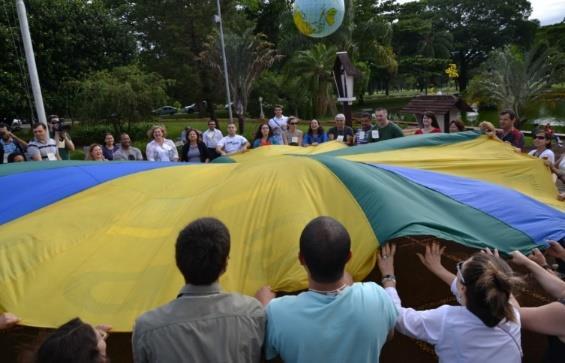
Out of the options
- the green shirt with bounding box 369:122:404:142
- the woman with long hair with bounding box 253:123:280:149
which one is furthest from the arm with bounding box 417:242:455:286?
the woman with long hair with bounding box 253:123:280:149

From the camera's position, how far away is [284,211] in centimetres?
274

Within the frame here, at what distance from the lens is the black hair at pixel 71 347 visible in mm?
1396

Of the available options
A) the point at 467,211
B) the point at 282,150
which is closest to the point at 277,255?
the point at 467,211

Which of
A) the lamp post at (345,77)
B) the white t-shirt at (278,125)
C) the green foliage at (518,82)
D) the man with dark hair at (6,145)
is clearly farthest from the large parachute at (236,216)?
the green foliage at (518,82)

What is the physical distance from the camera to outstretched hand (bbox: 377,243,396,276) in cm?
230

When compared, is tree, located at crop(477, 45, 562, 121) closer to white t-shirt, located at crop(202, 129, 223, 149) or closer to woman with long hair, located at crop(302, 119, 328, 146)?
woman with long hair, located at crop(302, 119, 328, 146)

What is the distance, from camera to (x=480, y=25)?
131ft

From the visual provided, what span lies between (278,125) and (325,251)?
21.0ft

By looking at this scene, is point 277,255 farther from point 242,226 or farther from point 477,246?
point 477,246

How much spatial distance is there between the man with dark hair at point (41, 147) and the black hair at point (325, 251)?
17.7 feet

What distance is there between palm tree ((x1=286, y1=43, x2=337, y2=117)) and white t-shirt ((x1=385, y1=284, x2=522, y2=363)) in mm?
23928

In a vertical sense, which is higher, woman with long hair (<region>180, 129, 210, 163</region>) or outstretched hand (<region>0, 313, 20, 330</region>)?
woman with long hair (<region>180, 129, 210, 163</region>)

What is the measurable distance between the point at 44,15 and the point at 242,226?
59.3 ft

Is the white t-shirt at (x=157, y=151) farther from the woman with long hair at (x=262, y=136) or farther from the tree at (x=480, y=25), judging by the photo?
the tree at (x=480, y=25)
